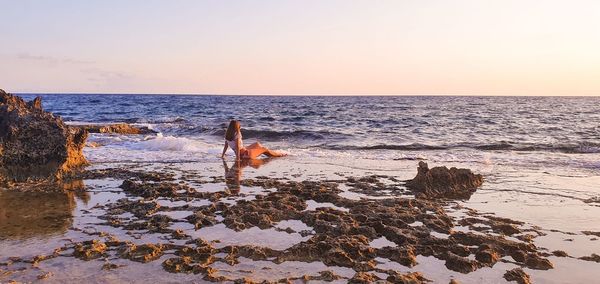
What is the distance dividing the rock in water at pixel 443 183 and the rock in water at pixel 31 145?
690 cm

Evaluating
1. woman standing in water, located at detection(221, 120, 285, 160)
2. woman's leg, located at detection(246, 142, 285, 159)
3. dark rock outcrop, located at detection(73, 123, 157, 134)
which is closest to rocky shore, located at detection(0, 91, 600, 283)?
woman standing in water, located at detection(221, 120, 285, 160)

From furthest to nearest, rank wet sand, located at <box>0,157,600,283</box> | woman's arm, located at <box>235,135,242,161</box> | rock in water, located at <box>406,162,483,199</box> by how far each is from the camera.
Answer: woman's arm, located at <box>235,135,242,161</box>, rock in water, located at <box>406,162,483,199</box>, wet sand, located at <box>0,157,600,283</box>

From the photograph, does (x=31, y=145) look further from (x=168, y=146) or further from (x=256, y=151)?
(x=168, y=146)

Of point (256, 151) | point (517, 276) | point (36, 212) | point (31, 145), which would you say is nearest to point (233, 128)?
point (256, 151)

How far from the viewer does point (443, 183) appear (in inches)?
341

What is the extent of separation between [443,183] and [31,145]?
26.1 feet

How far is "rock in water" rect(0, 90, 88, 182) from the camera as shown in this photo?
912 centimetres

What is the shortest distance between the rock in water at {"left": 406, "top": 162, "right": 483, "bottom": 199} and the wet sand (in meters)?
0.24

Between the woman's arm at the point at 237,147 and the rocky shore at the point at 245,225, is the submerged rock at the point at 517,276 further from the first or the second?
the woman's arm at the point at 237,147

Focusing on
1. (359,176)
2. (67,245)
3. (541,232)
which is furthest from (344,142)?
(67,245)

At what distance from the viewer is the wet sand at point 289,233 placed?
449 centimetres

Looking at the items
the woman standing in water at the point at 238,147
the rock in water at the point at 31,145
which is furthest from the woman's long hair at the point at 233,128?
the rock in water at the point at 31,145

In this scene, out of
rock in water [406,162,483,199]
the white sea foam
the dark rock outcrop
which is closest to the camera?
rock in water [406,162,483,199]

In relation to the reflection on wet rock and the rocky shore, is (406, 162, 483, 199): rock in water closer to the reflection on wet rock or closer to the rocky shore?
the rocky shore
